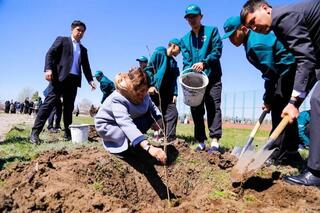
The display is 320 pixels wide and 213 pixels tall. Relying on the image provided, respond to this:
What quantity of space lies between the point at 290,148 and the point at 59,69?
3961 millimetres

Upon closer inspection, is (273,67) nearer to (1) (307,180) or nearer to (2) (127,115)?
(1) (307,180)

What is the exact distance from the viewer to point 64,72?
6.34 meters

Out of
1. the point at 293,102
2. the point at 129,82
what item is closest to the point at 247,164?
the point at 293,102

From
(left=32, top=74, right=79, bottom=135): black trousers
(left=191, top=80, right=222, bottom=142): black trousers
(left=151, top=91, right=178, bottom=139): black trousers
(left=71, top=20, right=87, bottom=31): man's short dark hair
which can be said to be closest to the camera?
(left=191, top=80, right=222, bottom=142): black trousers

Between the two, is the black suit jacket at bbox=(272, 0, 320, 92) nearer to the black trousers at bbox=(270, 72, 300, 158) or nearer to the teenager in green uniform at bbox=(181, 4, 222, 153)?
the black trousers at bbox=(270, 72, 300, 158)

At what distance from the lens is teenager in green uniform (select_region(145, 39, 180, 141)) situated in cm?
632

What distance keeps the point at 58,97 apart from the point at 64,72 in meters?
0.44

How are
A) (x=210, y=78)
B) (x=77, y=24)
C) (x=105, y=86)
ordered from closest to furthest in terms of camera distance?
(x=210, y=78)
(x=77, y=24)
(x=105, y=86)

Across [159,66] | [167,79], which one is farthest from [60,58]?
[167,79]

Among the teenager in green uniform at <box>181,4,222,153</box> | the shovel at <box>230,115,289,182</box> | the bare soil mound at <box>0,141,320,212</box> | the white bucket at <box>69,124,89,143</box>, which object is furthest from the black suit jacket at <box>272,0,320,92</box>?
the white bucket at <box>69,124,89,143</box>

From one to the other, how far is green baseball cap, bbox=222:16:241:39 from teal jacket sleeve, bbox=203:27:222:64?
71 cm

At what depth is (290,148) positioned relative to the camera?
4973mm

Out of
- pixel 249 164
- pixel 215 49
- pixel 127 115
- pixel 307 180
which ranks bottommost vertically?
pixel 307 180

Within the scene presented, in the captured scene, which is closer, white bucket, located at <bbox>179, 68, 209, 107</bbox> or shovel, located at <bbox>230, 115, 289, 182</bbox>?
shovel, located at <bbox>230, 115, 289, 182</bbox>
